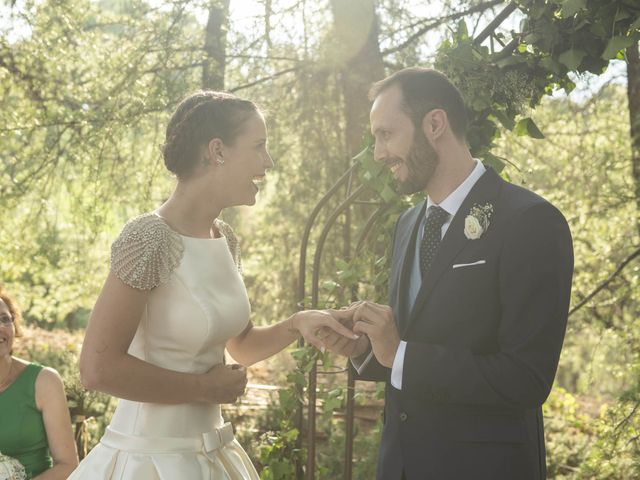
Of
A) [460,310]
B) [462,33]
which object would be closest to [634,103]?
[462,33]

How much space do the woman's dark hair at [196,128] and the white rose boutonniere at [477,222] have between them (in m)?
0.79

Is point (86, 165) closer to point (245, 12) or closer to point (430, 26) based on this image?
point (245, 12)

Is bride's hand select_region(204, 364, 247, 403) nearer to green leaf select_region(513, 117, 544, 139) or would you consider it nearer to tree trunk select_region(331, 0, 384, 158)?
green leaf select_region(513, 117, 544, 139)

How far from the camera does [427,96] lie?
8.36 ft

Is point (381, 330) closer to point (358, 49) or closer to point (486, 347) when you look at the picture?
point (486, 347)

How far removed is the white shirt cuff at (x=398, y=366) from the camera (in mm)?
2254

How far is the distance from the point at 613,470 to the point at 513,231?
138 inches

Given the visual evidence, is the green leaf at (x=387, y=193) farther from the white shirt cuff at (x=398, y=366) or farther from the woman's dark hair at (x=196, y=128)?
the white shirt cuff at (x=398, y=366)

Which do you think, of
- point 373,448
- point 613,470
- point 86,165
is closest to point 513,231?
point 613,470

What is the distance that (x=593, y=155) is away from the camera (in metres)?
7.65

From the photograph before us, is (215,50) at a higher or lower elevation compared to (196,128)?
higher

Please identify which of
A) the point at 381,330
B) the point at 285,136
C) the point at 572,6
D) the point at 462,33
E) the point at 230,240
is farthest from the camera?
the point at 285,136

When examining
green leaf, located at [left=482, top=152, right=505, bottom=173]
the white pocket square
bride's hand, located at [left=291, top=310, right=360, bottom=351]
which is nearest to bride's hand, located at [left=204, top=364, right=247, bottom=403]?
bride's hand, located at [left=291, top=310, right=360, bottom=351]

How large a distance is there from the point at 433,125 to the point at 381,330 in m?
0.67
